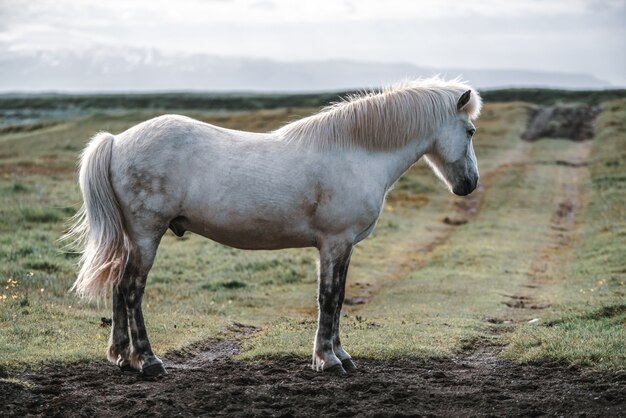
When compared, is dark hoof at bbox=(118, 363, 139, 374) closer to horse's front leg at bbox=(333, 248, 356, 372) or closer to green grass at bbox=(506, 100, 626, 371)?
horse's front leg at bbox=(333, 248, 356, 372)

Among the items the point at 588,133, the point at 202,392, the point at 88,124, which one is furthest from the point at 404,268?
the point at 88,124

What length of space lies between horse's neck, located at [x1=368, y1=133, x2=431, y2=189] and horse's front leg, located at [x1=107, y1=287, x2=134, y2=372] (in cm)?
326

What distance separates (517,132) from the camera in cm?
5331

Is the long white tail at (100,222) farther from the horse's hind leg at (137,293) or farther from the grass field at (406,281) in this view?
the grass field at (406,281)

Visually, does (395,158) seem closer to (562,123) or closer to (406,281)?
(406,281)

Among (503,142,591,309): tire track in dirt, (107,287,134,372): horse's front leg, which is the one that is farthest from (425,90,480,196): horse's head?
(503,142,591,309): tire track in dirt

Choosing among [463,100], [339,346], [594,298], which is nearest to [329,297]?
[339,346]

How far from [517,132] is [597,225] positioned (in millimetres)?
28870

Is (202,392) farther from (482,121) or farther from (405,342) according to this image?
(482,121)

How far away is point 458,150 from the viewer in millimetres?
9734

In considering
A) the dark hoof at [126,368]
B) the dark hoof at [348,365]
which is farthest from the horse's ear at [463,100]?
the dark hoof at [126,368]

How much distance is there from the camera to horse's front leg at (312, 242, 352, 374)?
893cm

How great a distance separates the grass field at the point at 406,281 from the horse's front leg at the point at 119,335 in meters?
0.44

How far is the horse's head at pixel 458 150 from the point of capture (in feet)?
31.7
